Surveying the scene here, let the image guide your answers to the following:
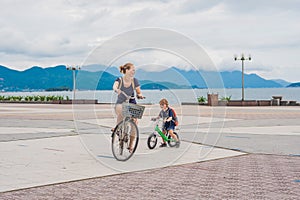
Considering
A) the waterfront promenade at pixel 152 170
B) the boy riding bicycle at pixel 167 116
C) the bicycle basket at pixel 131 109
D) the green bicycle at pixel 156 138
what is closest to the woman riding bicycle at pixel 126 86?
the bicycle basket at pixel 131 109

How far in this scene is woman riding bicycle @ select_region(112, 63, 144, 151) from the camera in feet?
25.7

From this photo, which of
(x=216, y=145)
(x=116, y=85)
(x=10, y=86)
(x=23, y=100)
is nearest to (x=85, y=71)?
(x=116, y=85)

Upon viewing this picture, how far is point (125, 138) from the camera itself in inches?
A: 313

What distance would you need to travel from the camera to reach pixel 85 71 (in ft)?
28.2

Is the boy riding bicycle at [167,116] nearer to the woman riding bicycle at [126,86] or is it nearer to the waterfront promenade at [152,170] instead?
the waterfront promenade at [152,170]

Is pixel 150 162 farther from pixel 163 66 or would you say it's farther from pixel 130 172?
pixel 163 66

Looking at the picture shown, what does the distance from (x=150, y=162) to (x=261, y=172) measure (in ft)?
6.47

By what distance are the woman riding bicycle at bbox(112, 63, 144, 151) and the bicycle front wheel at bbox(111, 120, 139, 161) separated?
0.23 m

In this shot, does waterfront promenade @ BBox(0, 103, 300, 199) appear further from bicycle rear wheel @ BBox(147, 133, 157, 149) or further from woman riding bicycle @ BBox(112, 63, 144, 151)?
woman riding bicycle @ BBox(112, 63, 144, 151)

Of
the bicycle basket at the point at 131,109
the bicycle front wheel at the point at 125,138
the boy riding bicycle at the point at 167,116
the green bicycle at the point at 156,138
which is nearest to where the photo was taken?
the bicycle basket at the point at 131,109

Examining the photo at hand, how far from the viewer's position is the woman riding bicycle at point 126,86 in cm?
783

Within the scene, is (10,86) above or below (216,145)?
above

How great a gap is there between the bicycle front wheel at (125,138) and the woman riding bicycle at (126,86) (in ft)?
0.75

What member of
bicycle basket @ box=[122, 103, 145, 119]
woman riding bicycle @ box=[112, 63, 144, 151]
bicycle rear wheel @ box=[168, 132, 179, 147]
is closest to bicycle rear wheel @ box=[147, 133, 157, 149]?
bicycle rear wheel @ box=[168, 132, 179, 147]
